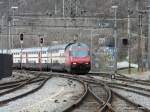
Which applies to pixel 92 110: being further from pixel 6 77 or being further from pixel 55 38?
pixel 55 38

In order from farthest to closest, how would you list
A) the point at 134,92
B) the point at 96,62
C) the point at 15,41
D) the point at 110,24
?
the point at 15,41
the point at 110,24
the point at 96,62
the point at 134,92

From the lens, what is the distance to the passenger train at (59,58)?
1992 inches

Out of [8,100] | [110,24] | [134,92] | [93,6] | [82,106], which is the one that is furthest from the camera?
[93,6]

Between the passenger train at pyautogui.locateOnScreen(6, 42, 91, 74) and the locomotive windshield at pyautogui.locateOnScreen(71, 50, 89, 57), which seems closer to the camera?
the passenger train at pyautogui.locateOnScreen(6, 42, 91, 74)

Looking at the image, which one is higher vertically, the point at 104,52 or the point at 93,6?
the point at 93,6

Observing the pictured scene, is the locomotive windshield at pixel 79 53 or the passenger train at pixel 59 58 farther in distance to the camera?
the locomotive windshield at pixel 79 53

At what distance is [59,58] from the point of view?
180ft

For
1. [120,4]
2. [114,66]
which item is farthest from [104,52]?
[120,4]

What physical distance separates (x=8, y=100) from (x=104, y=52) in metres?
41.2

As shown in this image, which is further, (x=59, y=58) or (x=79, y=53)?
(x=59, y=58)

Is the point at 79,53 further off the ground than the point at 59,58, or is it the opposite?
the point at 79,53

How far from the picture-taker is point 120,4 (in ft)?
296

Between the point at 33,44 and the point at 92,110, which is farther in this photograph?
the point at 33,44

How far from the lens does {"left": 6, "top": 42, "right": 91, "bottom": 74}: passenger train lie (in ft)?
166
